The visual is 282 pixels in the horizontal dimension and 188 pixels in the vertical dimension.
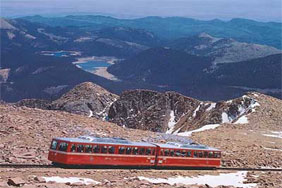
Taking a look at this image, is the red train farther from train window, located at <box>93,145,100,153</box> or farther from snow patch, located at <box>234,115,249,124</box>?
snow patch, located at <box>234,115,249,124</box>

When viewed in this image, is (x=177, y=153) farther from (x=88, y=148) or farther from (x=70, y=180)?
(x=70, y=180)

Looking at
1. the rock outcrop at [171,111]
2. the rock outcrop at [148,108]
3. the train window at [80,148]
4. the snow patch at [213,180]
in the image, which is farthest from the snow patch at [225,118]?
the train window at [80,148]

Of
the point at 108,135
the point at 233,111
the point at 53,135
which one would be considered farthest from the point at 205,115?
the point at 53,135

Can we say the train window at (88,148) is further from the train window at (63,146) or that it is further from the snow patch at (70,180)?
the snow patch at (70,180)

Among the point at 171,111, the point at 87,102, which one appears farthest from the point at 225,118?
the point at 87,102

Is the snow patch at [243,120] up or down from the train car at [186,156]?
down

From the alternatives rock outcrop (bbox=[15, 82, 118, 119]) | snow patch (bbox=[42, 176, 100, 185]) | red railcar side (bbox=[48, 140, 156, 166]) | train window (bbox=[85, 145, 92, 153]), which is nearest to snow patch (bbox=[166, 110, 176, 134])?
rock outcrop (bbox=[15, 82, 118, 119])
